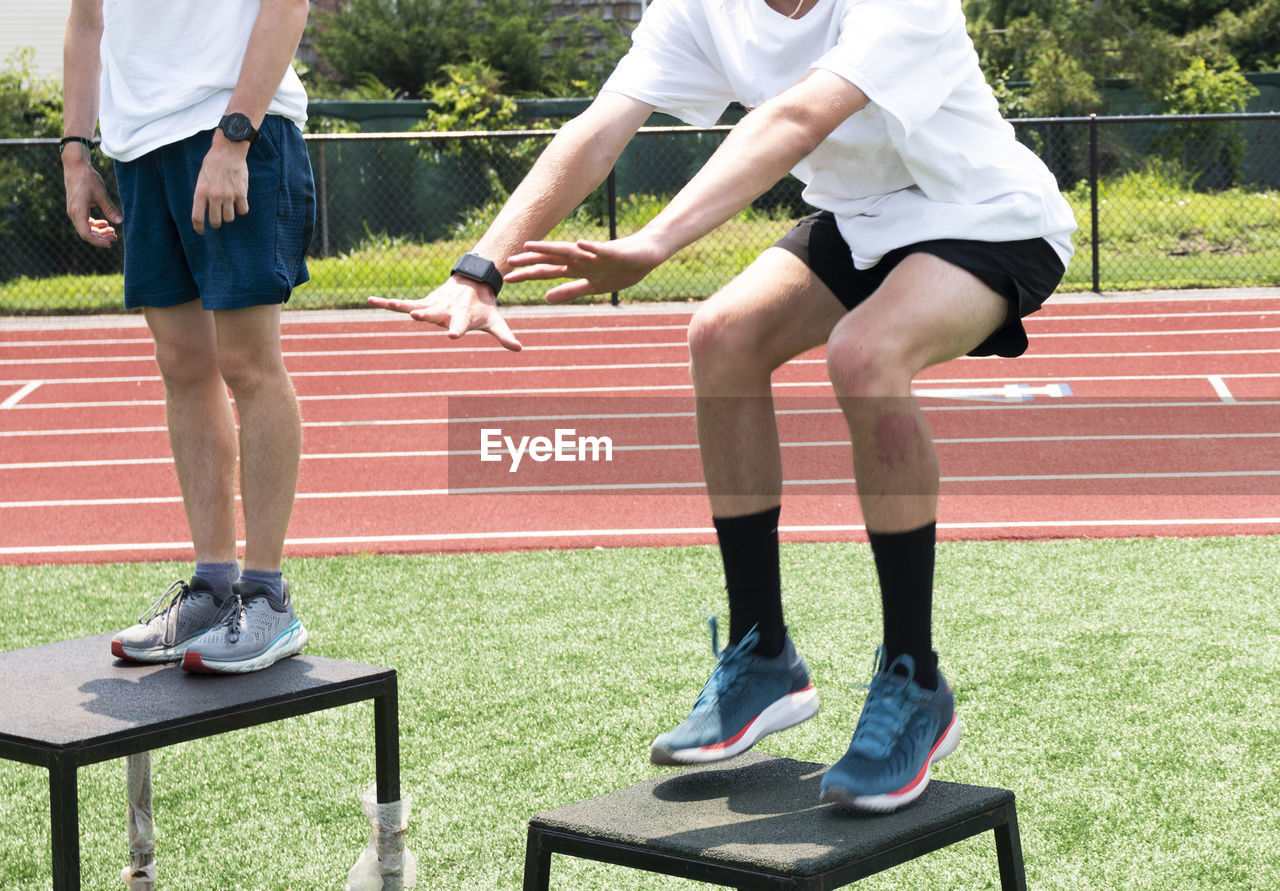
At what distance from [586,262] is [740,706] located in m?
0.91

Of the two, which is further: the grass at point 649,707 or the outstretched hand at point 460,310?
the grass at point 649,707

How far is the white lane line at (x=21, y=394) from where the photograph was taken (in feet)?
31.9

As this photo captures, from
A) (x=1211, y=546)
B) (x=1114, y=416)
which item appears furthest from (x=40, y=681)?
(x=1114, y=416)

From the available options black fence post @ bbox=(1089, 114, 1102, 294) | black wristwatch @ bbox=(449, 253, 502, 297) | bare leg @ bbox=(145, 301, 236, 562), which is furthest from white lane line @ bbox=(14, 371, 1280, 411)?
black wristwatch @ bbox=(449, 253, 502, 297)

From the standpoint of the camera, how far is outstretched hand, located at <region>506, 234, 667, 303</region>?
1.90m

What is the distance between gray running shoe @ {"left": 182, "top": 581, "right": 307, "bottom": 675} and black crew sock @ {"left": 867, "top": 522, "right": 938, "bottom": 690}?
125 centimetres

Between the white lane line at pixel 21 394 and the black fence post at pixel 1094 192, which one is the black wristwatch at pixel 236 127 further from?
the black fence post at pixel 1094 192

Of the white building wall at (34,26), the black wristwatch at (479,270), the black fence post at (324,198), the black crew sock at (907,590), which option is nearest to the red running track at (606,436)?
the black fence post at (324,198)

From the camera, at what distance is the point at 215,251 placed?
9.20ft

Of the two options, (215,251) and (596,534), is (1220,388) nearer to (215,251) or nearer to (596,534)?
(596,534)

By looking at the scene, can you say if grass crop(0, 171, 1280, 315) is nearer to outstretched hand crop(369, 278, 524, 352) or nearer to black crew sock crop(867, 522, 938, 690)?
black crew sock crop(867, 522, 938, 690)

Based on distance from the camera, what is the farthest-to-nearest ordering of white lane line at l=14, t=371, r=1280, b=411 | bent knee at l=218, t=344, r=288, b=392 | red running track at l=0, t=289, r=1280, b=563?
white lane line at l=14, t=371, r=1280, b=411
red running track at l=0, t=289, r=1280, b=563
bent knee at l=218, t=344, r=288, b=392

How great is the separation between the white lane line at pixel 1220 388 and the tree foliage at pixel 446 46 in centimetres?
1454

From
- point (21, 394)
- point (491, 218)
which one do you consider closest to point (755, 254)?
point (491, 218)
